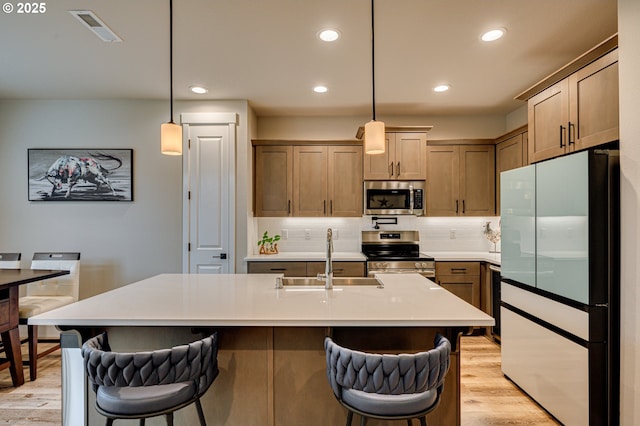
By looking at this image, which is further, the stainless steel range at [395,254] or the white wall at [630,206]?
the stainless steel range at [395,254]

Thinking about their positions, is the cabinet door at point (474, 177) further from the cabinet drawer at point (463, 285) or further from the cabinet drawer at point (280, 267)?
the cabinet drawer at point (280, 267)

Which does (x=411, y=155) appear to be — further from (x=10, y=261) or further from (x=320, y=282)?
(x=10, y=261)

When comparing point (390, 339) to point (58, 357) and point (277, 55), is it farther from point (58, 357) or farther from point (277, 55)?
point (58, 357)

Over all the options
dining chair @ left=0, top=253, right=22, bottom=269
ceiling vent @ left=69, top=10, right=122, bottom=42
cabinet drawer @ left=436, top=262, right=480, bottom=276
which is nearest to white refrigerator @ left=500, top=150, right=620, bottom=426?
cabinet drawer @ left=436, top=262, right=480, bottom=276

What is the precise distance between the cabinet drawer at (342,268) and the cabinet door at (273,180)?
0.78 metres

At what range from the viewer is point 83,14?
2193mm

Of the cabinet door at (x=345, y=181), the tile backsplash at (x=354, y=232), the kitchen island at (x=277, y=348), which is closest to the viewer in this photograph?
the kitchen island at (x=277, y=348)

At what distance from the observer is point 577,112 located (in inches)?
85.4

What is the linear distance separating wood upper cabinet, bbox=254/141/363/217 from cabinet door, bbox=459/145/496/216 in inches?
50.8

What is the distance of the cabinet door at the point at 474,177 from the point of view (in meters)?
4.20

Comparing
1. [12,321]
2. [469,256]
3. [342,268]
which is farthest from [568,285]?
[12,321]

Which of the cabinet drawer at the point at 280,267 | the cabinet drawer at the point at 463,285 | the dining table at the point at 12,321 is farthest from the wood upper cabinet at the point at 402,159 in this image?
the dining table at the point at 12,321

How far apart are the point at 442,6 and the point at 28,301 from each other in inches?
164

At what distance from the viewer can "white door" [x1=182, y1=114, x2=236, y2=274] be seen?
3740 millimetres
